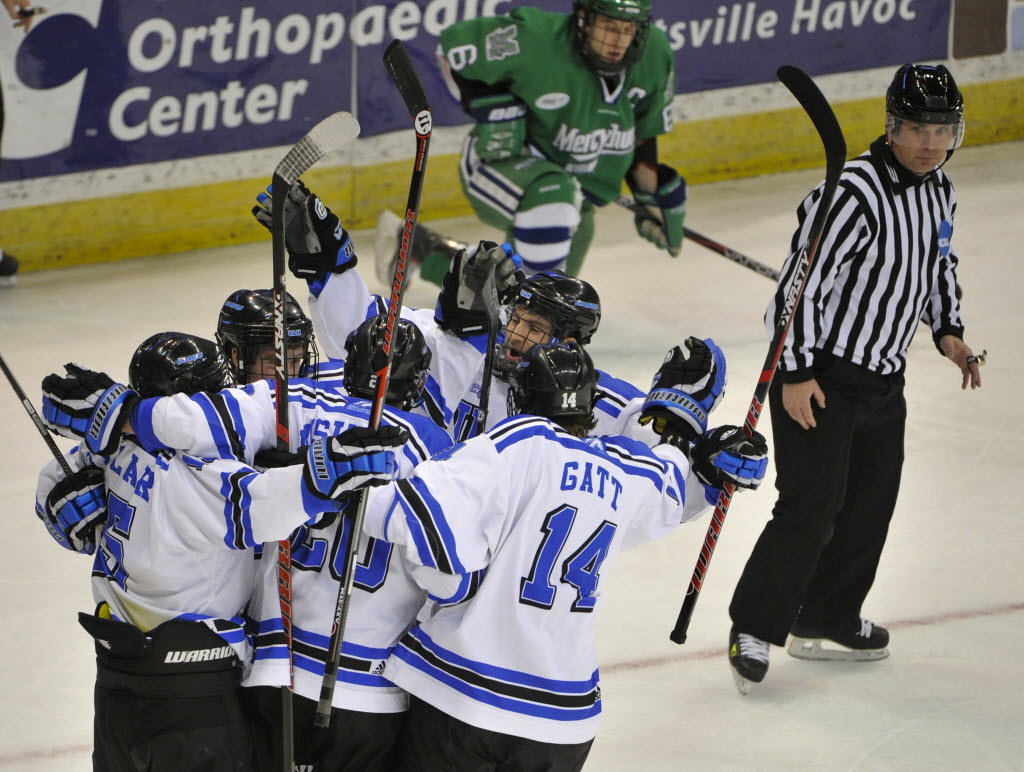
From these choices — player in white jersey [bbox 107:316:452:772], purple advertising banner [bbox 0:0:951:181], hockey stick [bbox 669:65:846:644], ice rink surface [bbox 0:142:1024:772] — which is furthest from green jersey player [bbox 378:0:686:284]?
player in white jersey [bbox 107:316:452:772]

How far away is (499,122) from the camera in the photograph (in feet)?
19.1

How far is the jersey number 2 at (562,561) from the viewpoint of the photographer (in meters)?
2.40

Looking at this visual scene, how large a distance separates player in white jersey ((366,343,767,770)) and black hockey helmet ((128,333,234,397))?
0.35 metres

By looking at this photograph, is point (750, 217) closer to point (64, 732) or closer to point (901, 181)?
point (901, 181)

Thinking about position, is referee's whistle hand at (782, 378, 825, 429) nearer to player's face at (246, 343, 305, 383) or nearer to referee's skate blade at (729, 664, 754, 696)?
referee's skate blade at (729, 664, 754, 696)

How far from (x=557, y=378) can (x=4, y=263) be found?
4582 mm

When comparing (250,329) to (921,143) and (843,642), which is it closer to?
(921,143)

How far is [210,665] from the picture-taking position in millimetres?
2492

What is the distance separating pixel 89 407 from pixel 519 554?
0.70 metres

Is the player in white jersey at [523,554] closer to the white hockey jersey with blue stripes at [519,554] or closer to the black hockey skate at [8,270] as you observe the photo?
the white hockey jersey with blue stripes at [519,554]

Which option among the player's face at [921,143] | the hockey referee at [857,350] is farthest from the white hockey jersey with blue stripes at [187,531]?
the player's face at [921,143]

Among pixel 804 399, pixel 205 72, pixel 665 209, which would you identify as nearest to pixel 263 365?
pixel 804 399

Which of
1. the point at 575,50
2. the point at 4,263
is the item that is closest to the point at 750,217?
the point at 575,50

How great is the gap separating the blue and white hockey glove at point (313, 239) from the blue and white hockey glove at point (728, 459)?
3.36 ft
